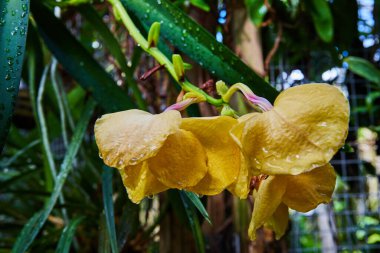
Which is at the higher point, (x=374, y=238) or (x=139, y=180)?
(x=139, y=180)

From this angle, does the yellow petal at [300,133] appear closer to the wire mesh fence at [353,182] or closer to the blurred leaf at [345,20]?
the blurred leaf at [345,20]

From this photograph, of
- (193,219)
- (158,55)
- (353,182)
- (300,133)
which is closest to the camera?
(300,133)

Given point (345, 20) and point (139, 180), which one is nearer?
→ point (139, 180)

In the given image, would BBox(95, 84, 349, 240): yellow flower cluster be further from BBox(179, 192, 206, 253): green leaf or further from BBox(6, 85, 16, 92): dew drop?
BBox(179, 192, 206, 253): green leaf

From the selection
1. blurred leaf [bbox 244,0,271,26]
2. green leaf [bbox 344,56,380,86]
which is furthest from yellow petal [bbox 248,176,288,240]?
green leaf [bbox 344,56,380,86]

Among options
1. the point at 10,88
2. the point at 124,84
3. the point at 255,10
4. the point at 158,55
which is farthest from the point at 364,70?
the point at 10,88

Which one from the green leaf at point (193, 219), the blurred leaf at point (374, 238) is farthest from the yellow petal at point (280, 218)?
the blurred leaf at point (374, 238)

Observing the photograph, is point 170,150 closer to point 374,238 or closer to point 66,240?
point 66,240
